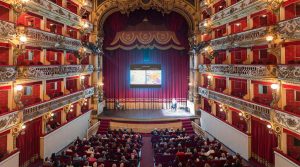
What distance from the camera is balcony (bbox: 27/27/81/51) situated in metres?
17.2

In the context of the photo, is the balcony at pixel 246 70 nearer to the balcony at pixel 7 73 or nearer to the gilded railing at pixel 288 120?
the gilded railing at pixel 288 120

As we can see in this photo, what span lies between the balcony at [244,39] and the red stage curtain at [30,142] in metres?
16.0

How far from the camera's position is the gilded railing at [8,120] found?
1364 centimetres

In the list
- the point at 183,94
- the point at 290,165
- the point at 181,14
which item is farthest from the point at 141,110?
the point at 290,165

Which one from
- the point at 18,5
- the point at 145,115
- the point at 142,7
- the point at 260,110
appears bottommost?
the point at 145,115

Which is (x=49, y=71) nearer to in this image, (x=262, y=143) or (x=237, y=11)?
(x=237, y=11)

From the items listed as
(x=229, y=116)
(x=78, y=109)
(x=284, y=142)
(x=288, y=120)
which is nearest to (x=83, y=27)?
(x=78, y=109)

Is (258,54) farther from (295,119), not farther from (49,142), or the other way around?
(49,142)

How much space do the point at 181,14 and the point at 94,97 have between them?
14305 mm

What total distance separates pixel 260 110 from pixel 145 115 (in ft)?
48.6

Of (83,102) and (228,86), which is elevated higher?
(228,86)

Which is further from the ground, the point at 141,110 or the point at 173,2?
the point at 173,2

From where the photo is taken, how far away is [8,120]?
14.2 m

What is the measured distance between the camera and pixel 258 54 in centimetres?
1986
